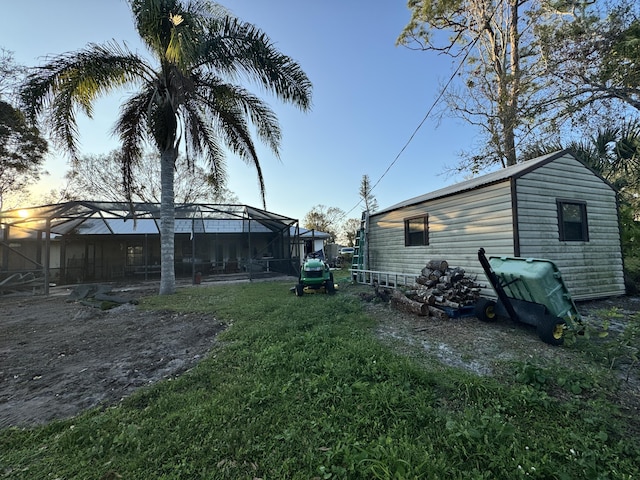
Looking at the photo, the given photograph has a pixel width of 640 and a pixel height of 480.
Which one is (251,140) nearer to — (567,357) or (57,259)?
(567,357)

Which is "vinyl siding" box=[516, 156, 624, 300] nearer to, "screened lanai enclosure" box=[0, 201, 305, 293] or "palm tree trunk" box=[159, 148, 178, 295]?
"screened lanai enclosure" box=[0, 201, 305, 293]

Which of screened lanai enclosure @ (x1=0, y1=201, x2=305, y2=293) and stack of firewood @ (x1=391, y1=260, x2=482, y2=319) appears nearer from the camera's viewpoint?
stack of firewood @ (x1=391, y1=260, x2=482, y2=319)

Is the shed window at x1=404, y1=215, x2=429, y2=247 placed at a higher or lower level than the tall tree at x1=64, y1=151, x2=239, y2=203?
lower

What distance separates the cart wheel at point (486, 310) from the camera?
5156mm

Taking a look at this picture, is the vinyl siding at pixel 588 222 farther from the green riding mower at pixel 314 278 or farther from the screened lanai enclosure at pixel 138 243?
the screened lanai enclosure at pixel 138 243

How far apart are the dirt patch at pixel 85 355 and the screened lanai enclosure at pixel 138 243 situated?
586 cm

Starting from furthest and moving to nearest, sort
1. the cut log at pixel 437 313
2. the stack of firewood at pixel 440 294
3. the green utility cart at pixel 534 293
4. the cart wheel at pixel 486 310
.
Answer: the stack of firewood at pixel 440 294
the cut log at pixel 437 313
the cart wheel at pixel 486 310
the green utility cart at pixel 534 293

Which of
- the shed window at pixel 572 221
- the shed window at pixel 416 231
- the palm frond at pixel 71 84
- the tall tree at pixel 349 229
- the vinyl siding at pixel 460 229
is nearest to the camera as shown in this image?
the vinyl siding at pixel 460 229

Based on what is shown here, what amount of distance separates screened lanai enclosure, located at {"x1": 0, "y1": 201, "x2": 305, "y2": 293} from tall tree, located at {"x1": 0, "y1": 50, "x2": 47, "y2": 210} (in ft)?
8.77

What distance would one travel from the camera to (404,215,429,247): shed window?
28.1 ft

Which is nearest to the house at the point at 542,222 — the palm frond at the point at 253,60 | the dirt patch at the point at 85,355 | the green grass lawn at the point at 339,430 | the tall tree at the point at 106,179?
the green grass lawn at the point at 339,430

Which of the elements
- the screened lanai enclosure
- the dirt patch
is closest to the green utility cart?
the dirt patch

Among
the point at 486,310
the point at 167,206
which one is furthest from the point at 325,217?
the point at 486,310

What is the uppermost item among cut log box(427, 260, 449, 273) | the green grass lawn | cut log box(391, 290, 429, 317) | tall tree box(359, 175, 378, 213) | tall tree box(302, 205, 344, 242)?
tall tree box(359, 175, 378, 213)
